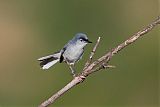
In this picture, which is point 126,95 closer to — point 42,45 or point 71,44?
point 42,45

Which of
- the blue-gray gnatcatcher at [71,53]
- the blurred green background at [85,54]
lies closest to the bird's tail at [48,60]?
the blue-gray gnatcatcher at [71,53]

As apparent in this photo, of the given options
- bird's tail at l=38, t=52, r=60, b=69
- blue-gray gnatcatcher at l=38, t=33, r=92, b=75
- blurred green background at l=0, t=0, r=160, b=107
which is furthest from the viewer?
blurred green background at l=0, t=0, r=160, b=107

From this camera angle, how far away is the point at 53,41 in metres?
5.07

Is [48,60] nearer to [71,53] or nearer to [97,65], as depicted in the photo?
[71,53]

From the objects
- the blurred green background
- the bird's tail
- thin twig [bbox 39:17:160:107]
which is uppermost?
the blurred green background

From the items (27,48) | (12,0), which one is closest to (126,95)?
(27,48)

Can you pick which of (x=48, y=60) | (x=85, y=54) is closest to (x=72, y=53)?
(x=48, y=60)

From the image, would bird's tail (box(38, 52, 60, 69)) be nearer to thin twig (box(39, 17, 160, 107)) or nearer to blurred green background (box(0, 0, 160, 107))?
thin twig (box(39, 17, 160, 107))

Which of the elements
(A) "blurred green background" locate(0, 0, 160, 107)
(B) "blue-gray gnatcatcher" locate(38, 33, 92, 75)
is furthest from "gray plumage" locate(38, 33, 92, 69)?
(A) "blurred green background" locate(0, 0, 160, 107)

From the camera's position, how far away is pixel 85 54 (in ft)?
14.8

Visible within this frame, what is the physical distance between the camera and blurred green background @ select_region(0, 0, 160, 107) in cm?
425

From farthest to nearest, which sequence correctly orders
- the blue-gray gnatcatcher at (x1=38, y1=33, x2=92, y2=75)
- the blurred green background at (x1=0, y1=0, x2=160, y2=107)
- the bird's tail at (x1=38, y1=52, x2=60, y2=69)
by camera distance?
the blurred green background at (x1=0, y1=0, x2=160, y2=107), the blue-gray gnatcatcher at (x1=38, y1=33, x2=92, y2=75), the bird's tail at (x1=38, y1=52, x2=60, y2=69)

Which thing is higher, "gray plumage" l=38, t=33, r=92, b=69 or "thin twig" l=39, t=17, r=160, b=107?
"gray plumage" l=38, t=33, r=92, b=69

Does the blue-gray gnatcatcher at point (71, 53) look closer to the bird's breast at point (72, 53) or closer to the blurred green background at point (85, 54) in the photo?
the bird's breast at point (72, 53)
